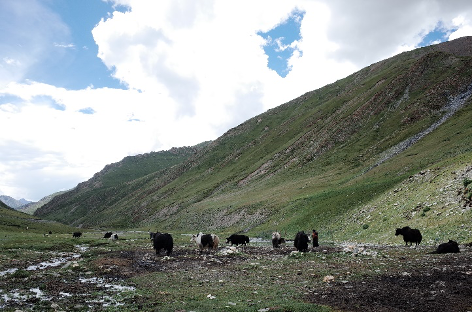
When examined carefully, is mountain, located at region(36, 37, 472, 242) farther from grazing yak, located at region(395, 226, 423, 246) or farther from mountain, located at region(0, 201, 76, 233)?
mountain, located at region(0, 201, 76, 233)

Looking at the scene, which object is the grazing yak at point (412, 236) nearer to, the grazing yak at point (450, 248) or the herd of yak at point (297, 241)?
the herd of yak at point (297, 241)

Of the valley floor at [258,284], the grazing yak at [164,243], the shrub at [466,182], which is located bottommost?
the valley floor at [258,284]

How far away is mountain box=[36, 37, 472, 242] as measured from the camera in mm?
37250

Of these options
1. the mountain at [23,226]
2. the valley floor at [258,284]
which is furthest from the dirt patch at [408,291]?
the mountain at [23,226]

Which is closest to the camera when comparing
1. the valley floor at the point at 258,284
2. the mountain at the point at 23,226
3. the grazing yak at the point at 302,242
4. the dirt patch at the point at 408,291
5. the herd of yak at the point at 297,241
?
the dirt patch at the point at 408,291

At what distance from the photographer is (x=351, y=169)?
73.8 metres

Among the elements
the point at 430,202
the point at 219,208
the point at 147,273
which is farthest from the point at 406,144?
the point at 147,273

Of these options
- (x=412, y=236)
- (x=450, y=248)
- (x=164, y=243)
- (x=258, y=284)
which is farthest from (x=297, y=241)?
(x=258, y=284)

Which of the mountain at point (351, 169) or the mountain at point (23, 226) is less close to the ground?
the mountain at point (351, 169)

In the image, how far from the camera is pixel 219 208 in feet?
276

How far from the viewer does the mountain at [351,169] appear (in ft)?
122

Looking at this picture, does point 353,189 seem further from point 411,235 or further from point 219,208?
point 219,208

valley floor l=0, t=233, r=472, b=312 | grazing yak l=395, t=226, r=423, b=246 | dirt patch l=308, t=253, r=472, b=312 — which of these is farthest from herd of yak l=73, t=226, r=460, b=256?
dirt patch l=308, t=253, r=472, b=312

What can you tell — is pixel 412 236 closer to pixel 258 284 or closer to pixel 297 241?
pixel 297 241
